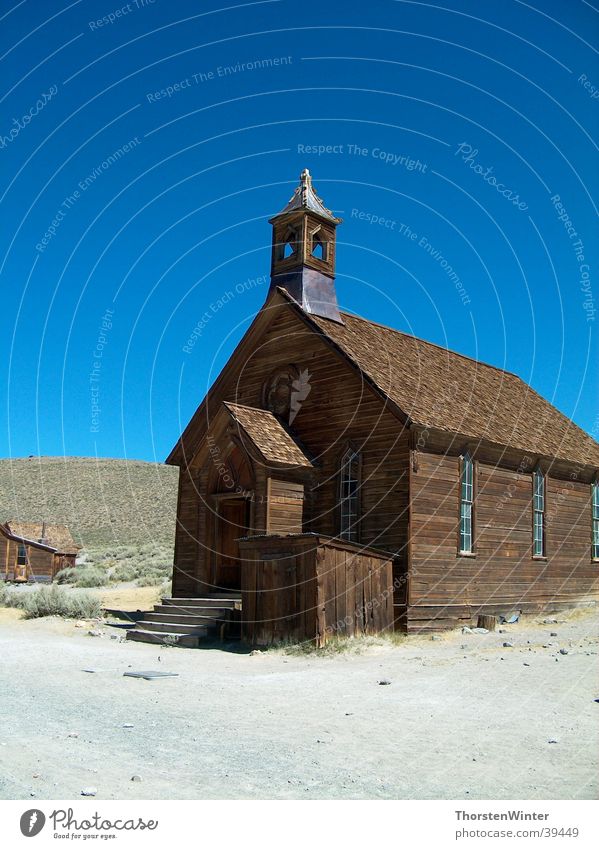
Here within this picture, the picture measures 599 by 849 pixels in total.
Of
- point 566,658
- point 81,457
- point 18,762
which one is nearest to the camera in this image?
point 18,762

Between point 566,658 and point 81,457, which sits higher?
point 81,457

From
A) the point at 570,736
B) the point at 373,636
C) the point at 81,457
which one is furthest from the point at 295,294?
the point at 81,457

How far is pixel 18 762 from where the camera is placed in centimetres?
671

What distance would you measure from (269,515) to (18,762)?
11156 mm

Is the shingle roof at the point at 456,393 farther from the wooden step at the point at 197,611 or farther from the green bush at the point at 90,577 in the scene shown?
the green bush at the point at 90,577

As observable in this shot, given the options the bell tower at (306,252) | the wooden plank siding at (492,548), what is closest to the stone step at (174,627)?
the wooden plank siding at (492,548)

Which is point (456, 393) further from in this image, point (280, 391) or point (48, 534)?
point (48, 534)

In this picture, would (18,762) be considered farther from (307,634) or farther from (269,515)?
(269,515)

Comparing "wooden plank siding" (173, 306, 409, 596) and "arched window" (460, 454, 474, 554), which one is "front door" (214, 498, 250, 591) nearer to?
"wooden plank siding" (173, 306, 409, 596)

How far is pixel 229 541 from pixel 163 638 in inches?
163

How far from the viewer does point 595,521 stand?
25016 millimetres

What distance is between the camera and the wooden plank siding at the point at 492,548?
17922 millimetres

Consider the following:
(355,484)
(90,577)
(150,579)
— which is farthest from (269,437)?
(90,577)

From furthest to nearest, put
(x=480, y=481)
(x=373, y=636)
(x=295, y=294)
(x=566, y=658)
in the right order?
1. (x=295, y=294)
2. (x=480, y=481)
3. (x=373, y=636)
4. (x=566, y=658)
